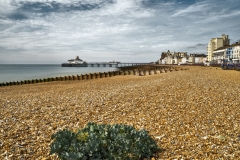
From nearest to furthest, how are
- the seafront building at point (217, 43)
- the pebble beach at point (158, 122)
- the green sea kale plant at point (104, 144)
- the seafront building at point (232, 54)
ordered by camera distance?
1. the green sea kale plant at point (104, 144)
2. the pebble beach at point (158, 122)
3. the seafront building at point (232, 54)
4. the seafront building at point (217, 43)

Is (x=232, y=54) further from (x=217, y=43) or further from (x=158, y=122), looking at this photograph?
(x=158, y=122)

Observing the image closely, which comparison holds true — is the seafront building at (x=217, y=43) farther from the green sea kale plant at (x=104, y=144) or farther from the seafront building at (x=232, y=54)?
the green sea kale plant at (x=104, y=144)

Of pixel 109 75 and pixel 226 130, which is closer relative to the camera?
pixel 226 130

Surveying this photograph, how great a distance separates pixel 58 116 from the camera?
8.26 m

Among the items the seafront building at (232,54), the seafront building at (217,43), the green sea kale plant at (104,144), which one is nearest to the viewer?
the green sea kale plant at (104,144)

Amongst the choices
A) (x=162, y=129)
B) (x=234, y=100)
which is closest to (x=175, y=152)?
(x=162, y=129)

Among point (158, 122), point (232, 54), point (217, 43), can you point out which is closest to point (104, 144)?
point (158, 122)

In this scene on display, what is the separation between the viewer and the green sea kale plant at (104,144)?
3.93m

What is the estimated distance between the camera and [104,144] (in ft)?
13.8

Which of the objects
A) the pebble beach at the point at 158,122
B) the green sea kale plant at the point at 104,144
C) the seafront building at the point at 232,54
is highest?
the seafront building at the point at 232,54

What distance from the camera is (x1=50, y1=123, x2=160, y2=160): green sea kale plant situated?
3928 mm

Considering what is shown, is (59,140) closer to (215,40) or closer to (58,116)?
(58,116)

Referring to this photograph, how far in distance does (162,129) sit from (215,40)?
A: 402 feet

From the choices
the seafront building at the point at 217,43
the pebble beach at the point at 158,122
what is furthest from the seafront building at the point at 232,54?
the pebble beach at the point at 158,122
